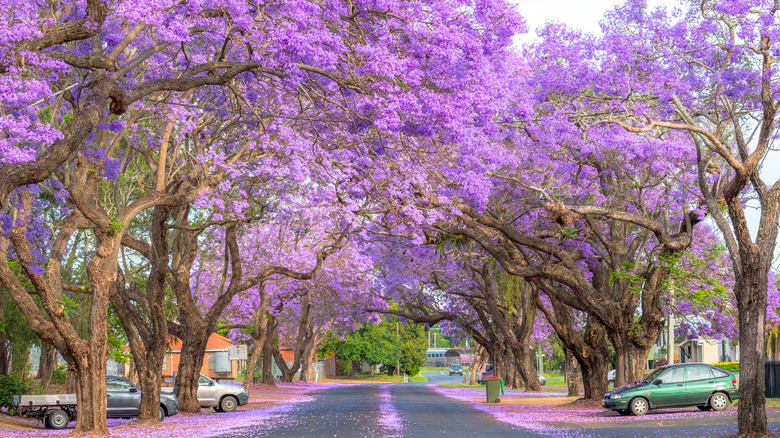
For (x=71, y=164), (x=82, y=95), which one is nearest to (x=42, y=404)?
(x=71, y=164)

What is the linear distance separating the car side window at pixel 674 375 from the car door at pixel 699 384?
14 cm

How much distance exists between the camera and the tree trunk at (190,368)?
24.6m

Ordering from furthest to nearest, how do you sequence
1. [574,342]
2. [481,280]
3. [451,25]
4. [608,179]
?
[481,280]
[574,342]
[608,179]
[451,25]

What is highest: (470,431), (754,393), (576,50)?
(576,50)

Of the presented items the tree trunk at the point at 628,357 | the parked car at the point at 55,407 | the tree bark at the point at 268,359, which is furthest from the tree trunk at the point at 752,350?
the tree bark at the point at 268,359

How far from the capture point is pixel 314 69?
12.2 meters

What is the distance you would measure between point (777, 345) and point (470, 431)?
22.3 m

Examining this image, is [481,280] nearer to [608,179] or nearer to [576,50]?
[608,179]

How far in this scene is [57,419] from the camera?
841 inches

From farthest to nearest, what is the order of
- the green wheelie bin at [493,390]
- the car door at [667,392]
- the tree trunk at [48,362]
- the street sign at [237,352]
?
1. the street sign at [237,352]
2. the tree trunk at [48,362]
3. the green wheelie bin at [493,390]
4. the car door at [667,392]

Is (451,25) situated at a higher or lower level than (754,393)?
higher

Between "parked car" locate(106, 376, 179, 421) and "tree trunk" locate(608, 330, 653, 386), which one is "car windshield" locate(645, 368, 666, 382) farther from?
"parked car" locate(106, 376, 179, 421)

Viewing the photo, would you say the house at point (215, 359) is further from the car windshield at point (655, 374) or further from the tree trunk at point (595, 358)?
the car windshield at point (655, 374)

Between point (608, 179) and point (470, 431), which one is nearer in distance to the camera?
point (470, 431)
